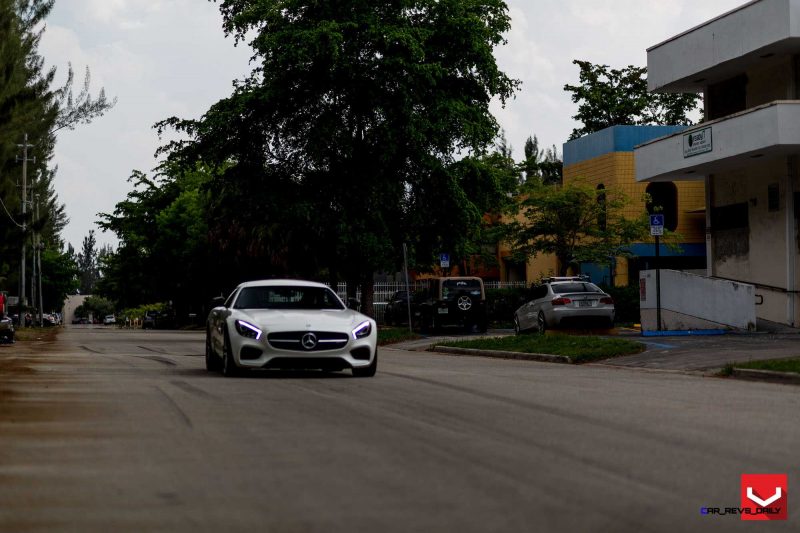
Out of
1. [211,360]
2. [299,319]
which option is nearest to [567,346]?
[211,360]

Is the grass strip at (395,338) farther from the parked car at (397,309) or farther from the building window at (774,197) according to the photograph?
the parked car at (397,309)

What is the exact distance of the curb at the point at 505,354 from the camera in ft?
79.9

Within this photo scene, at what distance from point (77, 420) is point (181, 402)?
75.3 inches

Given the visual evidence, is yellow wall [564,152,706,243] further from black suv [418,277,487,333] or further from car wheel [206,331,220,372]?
car wheel [206,331,220,372]

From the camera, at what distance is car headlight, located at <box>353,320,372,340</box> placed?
671 inches

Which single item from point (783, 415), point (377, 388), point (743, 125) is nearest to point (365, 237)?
point (743, 125)

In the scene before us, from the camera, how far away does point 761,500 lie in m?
6.84

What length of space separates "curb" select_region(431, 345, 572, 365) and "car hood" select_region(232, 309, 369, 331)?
7677 mm

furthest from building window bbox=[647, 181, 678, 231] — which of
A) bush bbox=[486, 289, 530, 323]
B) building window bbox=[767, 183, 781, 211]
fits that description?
building window bbox=[767, 183, 781, 211]

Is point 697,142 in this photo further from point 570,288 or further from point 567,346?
point 567,346

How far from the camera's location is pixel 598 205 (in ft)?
174

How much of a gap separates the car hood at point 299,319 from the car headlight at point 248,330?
68mm

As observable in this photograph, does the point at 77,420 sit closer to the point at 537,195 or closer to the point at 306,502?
the point at 306,502

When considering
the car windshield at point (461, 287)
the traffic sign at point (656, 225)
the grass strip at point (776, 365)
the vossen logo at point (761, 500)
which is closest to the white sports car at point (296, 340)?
the grass strip at point (776, 365)
